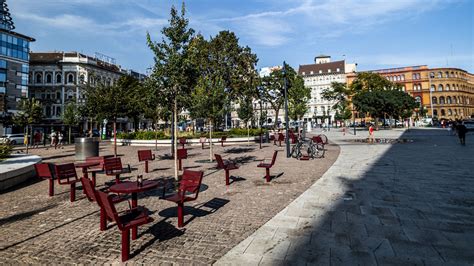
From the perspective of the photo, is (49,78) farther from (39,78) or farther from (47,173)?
(47,173)

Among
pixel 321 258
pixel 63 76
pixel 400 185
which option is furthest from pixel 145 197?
pixel 63 76

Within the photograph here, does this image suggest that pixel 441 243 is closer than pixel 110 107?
Yes

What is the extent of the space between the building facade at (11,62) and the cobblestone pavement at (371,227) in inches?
2289

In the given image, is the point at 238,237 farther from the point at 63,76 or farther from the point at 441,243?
the point at 63,76

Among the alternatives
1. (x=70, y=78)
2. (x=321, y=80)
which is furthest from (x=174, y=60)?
(x=321, y=80)

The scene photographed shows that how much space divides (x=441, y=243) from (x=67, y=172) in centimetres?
924

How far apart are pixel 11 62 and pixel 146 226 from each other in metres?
61.8

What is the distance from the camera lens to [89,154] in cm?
1625

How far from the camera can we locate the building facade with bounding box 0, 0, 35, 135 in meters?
47.2

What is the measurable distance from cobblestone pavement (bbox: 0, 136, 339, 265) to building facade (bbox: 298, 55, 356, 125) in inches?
3812

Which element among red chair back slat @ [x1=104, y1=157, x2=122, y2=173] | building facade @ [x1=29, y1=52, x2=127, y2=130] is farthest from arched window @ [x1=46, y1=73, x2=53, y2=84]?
red chair back slat @ [x1=104, y1=157, x2=122, y2=173]

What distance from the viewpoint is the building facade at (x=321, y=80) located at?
101m

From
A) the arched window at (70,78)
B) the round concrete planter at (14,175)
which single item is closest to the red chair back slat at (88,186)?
the round concrete planter at (14,175)

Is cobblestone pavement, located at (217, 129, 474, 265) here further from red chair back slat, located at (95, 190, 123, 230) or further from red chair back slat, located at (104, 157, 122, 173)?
red chair back slat, located at (104, 157, 122, 173)
